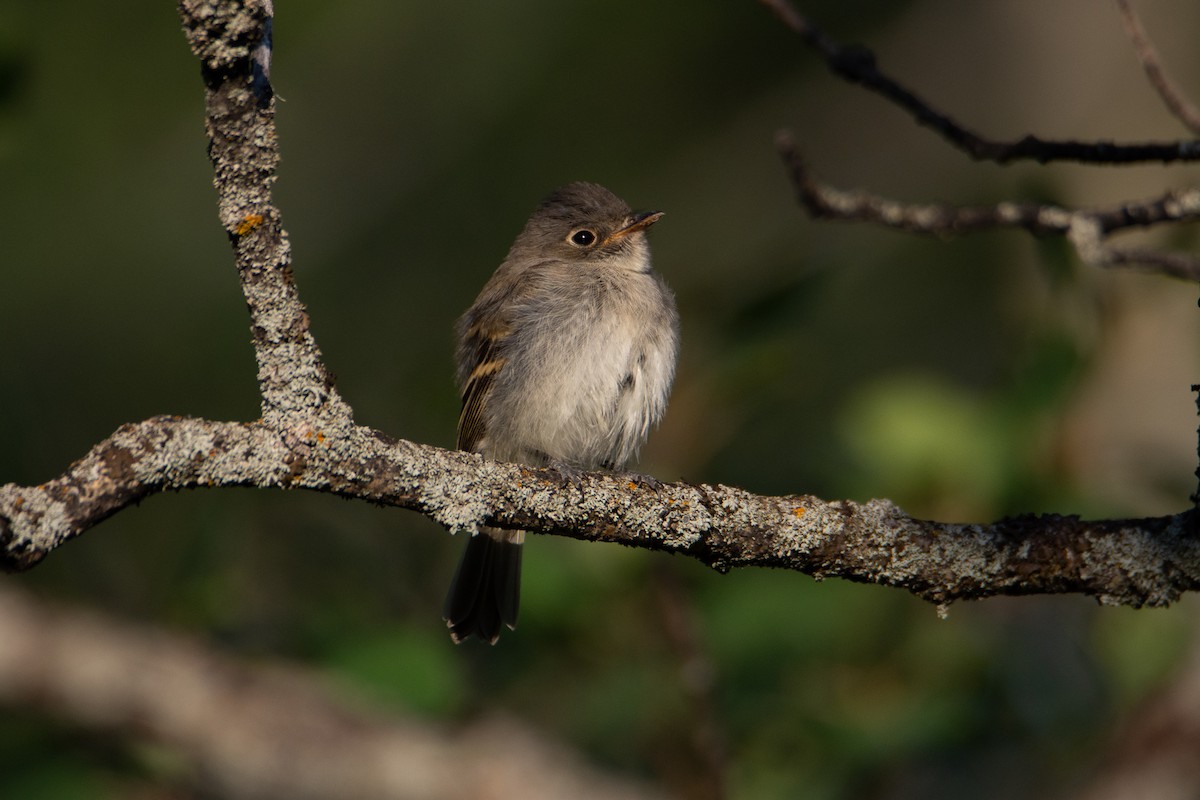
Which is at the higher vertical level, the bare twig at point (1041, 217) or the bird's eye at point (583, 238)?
the bird's eye at point (583, 238)

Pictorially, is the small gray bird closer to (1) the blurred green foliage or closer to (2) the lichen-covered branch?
(1) the blurred green foliage

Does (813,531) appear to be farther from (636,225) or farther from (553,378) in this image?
(636,225)

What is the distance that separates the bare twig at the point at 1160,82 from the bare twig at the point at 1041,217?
9.9 inches

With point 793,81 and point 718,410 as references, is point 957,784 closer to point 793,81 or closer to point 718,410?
point 718,410

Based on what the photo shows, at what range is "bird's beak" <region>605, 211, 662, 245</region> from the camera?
527 cm

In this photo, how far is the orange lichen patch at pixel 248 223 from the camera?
89.0 inches

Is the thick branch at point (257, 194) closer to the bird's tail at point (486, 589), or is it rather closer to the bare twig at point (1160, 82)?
the bare twig at point (1160, 82)

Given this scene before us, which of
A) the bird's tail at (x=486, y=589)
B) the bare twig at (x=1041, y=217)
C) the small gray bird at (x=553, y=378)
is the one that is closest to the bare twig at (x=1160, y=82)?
the bare twig at (x=1041, y=217)

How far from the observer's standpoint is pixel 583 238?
5.41 metres

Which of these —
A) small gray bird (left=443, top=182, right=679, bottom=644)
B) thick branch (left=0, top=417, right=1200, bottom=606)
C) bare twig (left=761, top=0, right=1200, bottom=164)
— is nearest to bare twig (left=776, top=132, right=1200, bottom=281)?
bare twig (left=761, top=0, right=1200, bottom=164)

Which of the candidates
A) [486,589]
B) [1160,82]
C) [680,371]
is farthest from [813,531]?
[486,589]

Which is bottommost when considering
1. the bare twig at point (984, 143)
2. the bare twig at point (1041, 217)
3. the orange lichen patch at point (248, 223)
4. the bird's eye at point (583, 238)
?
the orange lichen patch at point (248, 223)

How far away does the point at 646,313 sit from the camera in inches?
190

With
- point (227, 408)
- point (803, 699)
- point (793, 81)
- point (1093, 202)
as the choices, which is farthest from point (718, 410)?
point (227, 408)
